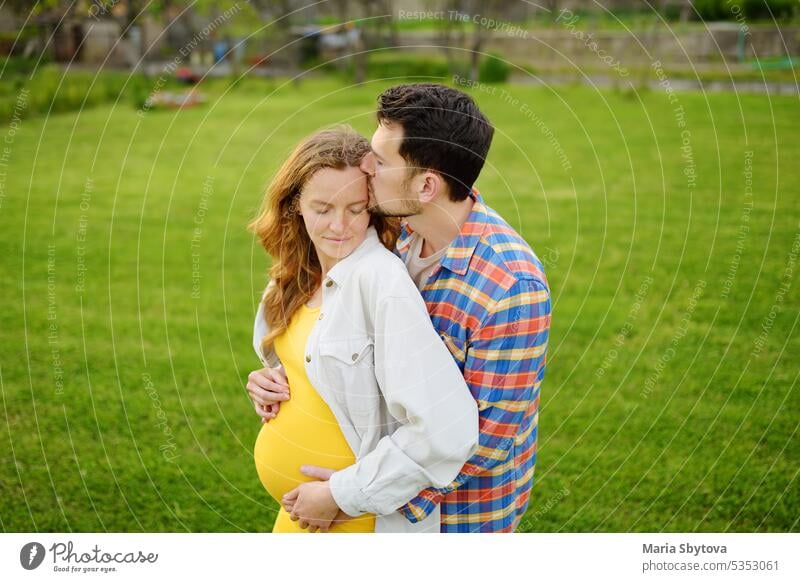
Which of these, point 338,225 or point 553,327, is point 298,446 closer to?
point 338,225

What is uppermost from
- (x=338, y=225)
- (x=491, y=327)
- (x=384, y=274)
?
(x=338, y=225)

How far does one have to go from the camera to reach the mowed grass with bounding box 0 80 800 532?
175 inches

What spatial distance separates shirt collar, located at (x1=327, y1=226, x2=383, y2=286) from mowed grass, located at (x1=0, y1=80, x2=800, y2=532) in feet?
3.02

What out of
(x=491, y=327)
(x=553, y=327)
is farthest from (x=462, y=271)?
(x=553, y=327)

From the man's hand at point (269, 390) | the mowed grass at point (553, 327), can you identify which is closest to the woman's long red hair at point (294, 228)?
the man's hand at point (269, 390)

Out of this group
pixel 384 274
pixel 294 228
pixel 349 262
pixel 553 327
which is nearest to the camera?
pixel 384 274

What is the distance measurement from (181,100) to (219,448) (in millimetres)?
10887

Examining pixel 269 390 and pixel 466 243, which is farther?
pixel 269 390

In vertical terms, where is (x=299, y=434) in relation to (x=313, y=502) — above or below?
above

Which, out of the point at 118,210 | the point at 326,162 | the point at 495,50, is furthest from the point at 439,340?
the point at 495,50

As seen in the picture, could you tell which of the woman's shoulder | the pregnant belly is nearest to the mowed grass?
the woman's shoulder
